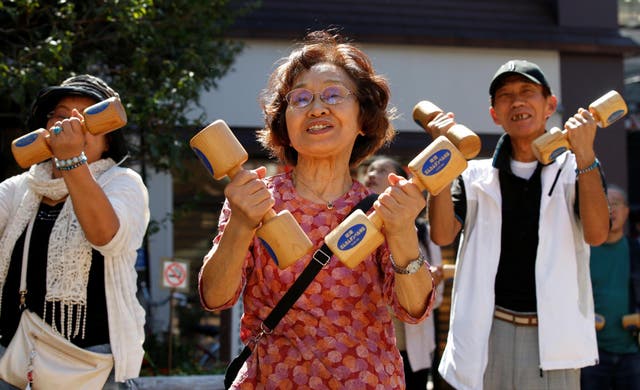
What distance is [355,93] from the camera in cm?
314

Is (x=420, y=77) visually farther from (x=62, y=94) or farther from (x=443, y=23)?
(x=62, y=94)

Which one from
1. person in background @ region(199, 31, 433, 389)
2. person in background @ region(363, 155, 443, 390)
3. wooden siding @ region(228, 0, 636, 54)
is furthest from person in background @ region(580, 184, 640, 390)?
wooden siding @ region(228, 0, 636, 54)

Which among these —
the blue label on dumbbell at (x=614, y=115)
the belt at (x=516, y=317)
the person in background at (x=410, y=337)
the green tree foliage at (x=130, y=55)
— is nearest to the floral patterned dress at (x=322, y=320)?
the belt at (x=516, y=317)

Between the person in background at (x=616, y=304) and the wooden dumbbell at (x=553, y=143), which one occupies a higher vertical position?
the wooden dumbbell at (x=553, y=143)

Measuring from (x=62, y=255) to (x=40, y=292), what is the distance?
17cm

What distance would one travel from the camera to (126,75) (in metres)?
7.24

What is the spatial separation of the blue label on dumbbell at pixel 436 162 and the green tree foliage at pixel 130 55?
380 cm

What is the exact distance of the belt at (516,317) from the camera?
3967 millimetres

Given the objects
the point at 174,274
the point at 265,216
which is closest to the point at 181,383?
the point at 174,274

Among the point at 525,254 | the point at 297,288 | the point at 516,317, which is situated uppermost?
the point at 297,288

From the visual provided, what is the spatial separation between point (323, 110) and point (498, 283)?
1505 mm

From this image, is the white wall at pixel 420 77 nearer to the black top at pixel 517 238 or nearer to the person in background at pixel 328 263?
the black top at pixel 517 238

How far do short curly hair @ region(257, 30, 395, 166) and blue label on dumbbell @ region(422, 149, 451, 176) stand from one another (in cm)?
A: 41

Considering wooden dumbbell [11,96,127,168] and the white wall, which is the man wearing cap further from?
the white wall
